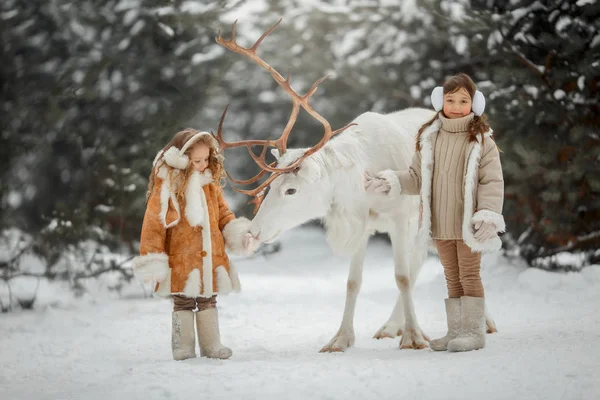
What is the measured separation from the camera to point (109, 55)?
719 centimetres

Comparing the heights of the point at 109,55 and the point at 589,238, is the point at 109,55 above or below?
above

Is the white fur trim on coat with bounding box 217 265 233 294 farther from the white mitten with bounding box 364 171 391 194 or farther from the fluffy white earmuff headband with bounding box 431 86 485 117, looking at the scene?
the fluffy white earmuff headband with bounding box 431 86 485 117

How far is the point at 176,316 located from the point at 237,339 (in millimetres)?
1090

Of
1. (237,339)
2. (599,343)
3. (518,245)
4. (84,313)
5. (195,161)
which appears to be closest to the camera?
(599,343)

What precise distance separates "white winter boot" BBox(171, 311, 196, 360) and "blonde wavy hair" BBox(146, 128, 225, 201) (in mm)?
788

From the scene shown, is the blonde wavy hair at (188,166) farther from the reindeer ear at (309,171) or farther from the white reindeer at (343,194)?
the reindeer ear at (309,171)

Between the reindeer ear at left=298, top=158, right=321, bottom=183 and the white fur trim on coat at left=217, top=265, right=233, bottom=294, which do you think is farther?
the reindeer ear at left=298, top=158, right=321, bottom=183

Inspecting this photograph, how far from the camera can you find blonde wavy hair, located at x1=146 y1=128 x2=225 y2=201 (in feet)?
14.2

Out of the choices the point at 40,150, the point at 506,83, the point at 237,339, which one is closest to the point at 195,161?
the point at 237,339

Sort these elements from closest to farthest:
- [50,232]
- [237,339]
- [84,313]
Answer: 1. [237,339]
2. [84,313]
3. [50,232]

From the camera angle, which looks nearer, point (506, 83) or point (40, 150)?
point (40, 150)

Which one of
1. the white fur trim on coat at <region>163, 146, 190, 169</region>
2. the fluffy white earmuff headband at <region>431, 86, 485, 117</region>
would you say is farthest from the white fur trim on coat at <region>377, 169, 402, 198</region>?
the white fur trim on coat at <region>163, 146, 190, 169</region>

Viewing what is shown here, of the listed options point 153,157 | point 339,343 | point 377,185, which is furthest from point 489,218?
point 153,157

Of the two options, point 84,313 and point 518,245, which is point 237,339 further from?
point 518,245
